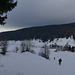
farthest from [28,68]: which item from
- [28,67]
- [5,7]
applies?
[5,7]

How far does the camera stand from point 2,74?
43.9 ft

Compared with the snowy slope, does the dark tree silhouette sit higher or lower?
higher

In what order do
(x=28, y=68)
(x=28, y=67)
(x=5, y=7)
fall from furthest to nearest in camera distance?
(x=28, y=67) < (x=28, y=68) < (x=5, y=7)

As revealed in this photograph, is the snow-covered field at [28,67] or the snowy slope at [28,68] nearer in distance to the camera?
the snowy slope at [28,68]

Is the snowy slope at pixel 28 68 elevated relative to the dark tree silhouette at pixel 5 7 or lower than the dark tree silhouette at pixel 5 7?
lower

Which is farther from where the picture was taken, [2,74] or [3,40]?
[3,40]

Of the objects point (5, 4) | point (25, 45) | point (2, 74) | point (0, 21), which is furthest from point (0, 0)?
point (25, 45)

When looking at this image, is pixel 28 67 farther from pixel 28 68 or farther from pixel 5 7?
pixel 5 7

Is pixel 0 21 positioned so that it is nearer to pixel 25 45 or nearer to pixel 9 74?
pixel 9 74

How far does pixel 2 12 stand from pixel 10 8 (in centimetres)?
58

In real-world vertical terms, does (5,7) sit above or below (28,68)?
above

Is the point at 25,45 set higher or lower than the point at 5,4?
lower

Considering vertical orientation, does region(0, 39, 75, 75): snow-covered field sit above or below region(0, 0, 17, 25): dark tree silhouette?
below

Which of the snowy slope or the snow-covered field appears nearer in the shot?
the snowy slope
